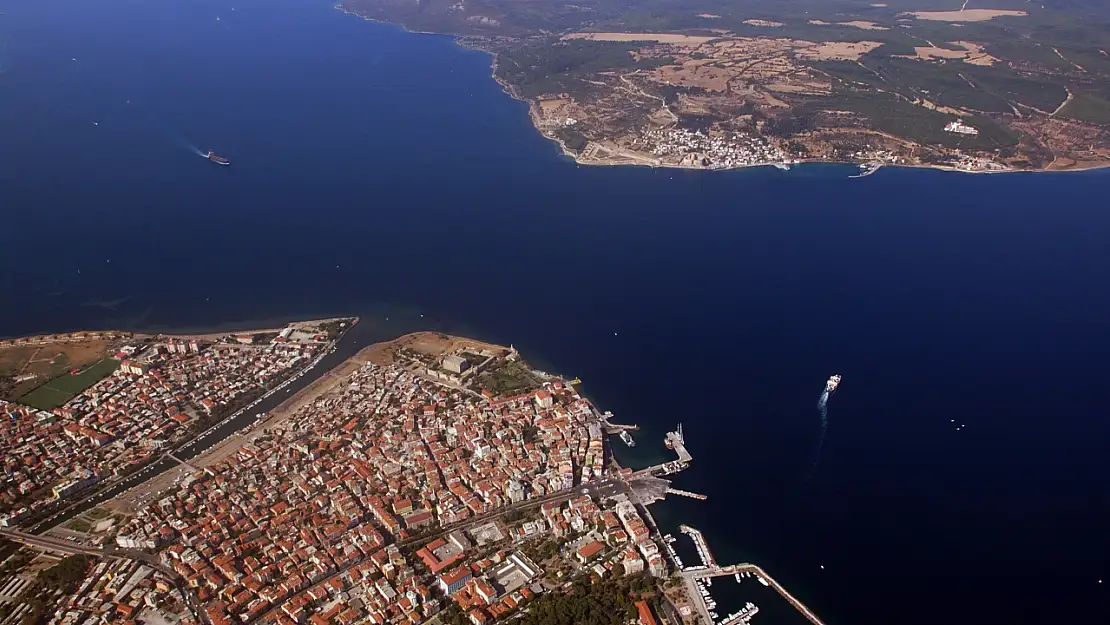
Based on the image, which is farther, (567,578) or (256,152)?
(256,152)

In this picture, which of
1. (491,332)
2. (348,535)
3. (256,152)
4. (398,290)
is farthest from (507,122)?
(348,535)

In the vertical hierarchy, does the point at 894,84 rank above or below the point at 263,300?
above

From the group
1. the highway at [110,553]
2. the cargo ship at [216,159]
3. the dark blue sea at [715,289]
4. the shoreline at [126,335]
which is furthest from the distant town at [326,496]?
the cargo ship at [216,159]

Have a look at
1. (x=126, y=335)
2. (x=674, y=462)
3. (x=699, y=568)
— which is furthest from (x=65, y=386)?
(x=699, y=568)

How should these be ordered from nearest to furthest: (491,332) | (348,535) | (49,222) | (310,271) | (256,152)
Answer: (348,535)
(491,332)
(310,271)
(49,222)
(256,152)

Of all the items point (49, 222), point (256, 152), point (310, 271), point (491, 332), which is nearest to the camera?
point (491, 332)

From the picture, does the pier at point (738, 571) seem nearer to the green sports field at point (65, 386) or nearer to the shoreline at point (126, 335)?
the shoreline at point (126, 335)

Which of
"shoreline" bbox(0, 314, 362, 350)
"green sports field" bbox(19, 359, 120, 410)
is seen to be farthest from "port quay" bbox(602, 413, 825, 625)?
"green sports field" bbox(19, 359, 120, 410)

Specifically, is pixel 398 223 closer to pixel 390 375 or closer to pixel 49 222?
pixel 390 375
